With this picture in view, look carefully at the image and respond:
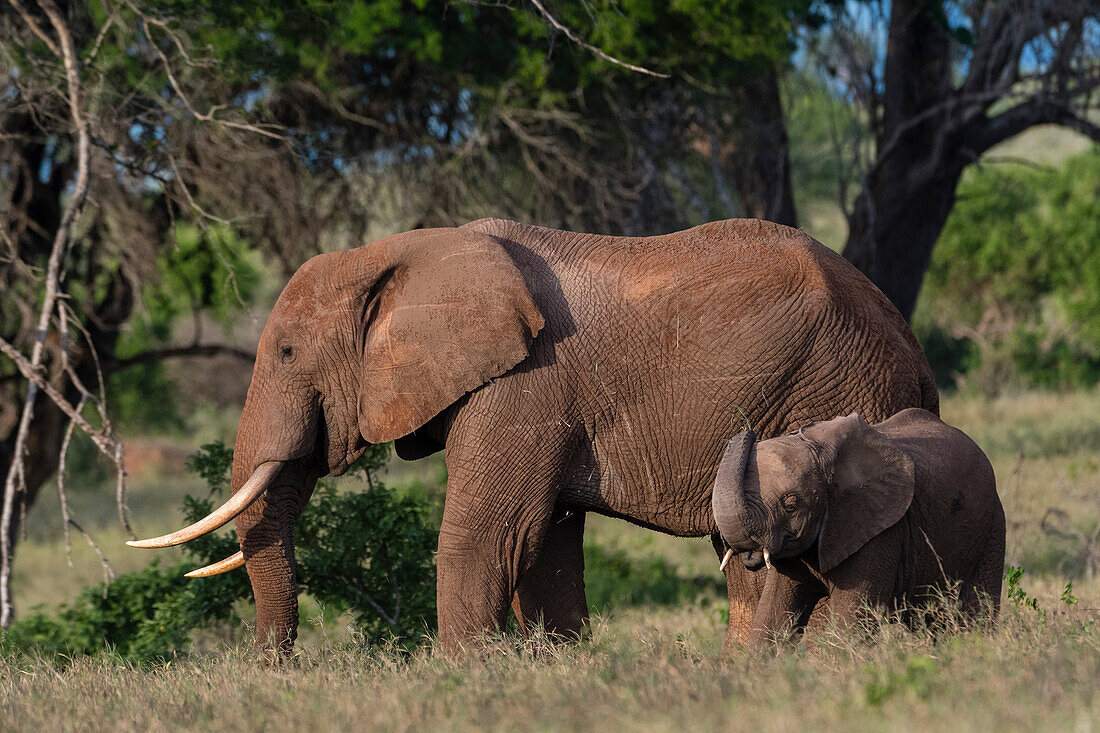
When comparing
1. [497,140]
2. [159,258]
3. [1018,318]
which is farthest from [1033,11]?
[1018,318]

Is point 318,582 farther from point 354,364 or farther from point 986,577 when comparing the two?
point 986,577

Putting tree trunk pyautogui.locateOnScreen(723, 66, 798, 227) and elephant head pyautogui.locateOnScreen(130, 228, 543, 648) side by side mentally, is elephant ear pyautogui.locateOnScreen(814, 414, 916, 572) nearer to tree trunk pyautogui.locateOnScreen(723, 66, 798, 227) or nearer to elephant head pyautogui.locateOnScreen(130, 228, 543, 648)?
elephant head pyautogui.locateOnScreen(130, 228, 543, 648)

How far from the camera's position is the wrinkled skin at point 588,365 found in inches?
209

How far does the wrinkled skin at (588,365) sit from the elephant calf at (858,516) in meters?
0.47

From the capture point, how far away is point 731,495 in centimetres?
450

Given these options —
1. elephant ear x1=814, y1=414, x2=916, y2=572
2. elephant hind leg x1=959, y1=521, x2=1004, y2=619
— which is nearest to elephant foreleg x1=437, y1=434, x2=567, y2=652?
elephant ear x1=814, y1=414, x2=916, y2=572

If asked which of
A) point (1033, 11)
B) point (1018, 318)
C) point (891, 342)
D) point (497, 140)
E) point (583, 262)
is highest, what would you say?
point (1033, 11)

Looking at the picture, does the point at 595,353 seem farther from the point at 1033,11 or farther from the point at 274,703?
the point at 1033,11

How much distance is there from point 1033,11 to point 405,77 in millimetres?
5492

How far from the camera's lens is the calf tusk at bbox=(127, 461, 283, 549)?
18.7 ft

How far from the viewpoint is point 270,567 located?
6.00m

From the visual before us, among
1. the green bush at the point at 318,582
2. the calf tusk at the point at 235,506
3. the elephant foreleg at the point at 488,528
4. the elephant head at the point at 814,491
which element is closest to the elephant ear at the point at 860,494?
the elephant head at the point at 814,491

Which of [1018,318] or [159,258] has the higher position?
[159,258]

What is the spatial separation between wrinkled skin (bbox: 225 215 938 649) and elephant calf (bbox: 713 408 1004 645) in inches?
18.6
